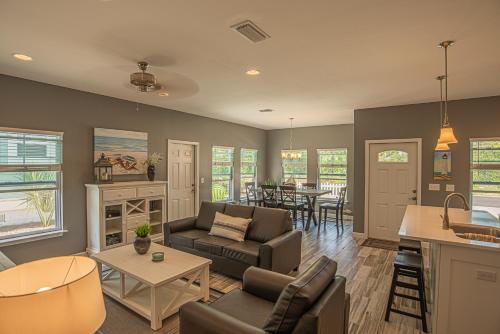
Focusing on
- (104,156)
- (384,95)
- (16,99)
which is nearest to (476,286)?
(384,95)

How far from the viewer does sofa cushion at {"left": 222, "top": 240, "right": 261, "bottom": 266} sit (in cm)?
319

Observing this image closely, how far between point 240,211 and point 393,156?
130 inches

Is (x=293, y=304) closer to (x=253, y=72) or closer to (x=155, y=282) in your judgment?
(x=155, y=282)

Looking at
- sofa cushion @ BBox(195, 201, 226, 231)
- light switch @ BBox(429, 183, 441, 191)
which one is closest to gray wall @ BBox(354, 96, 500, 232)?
light switch @ BBox(429, 183, 441, 191)

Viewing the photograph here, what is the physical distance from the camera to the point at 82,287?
98cm

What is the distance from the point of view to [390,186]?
206 inches

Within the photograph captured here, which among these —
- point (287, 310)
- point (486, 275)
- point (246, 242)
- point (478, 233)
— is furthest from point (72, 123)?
point (478, 233)

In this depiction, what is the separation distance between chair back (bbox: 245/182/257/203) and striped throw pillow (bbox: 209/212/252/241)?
316 cm

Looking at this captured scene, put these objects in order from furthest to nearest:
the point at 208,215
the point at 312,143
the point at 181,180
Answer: the point at 312,143 → the point at 181,180 → the point at 208,215

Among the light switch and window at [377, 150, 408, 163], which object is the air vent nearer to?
window at [377, 150, 408, 163]

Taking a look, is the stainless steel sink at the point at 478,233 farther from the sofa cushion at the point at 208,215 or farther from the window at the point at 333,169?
the window at the point at 333,169

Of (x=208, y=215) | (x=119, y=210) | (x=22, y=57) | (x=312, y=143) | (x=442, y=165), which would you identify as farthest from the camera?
(x=312, y=143)

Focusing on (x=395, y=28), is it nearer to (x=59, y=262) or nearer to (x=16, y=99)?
(x=59, y=262)

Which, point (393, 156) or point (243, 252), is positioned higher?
point (393, 156)
